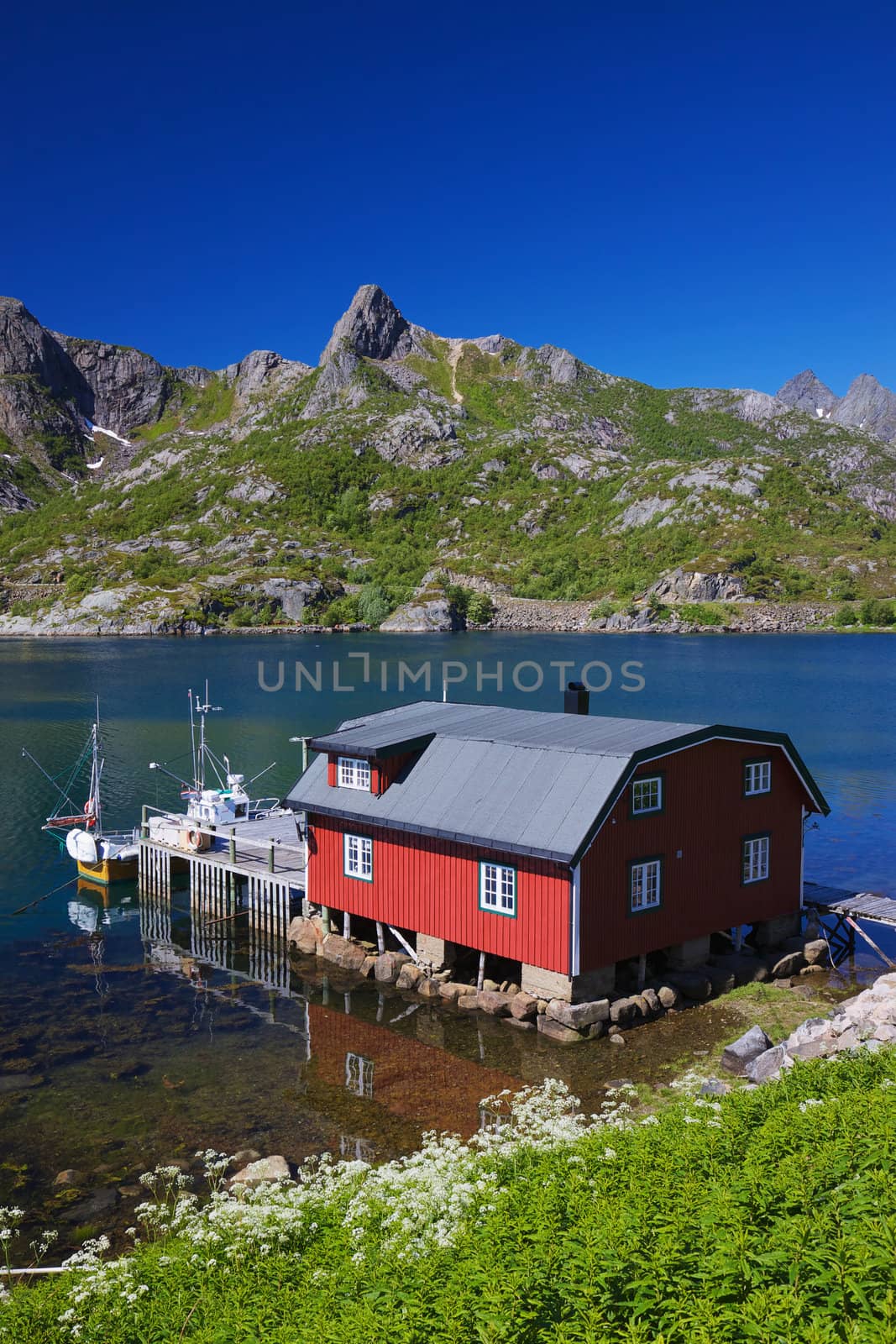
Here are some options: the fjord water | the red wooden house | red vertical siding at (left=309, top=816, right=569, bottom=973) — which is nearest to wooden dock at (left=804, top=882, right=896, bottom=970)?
the red wooden house

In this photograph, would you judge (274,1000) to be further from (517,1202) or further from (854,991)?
(517,1202)

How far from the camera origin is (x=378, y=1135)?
20.4 metres

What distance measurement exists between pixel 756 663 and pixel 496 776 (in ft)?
365

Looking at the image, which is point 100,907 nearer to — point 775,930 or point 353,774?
point 353,774

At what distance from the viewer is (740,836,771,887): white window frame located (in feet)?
93.5

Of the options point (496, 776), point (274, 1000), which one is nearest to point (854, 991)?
point (496, 776)

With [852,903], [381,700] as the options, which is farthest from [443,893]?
[381,700]

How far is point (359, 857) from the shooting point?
97.7 ft

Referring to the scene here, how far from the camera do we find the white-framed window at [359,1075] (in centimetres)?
2275

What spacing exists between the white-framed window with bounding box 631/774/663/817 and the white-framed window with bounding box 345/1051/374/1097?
9.29 m

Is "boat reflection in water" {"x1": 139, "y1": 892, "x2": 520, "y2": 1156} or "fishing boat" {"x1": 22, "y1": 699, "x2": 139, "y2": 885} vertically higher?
"fishing boat" {"x1": 22, "y1": 699, "x2": 139, "y2": 885}

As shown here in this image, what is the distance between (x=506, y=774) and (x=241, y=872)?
1369 centimetres

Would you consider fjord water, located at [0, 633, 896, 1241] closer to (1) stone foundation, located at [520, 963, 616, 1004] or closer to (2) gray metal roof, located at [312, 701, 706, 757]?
(1) stone foundation, located at [520, 963, 616, 1004]

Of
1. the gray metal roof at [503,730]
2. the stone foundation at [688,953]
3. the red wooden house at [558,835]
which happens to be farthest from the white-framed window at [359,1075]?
the stone foundation at [688,953]
